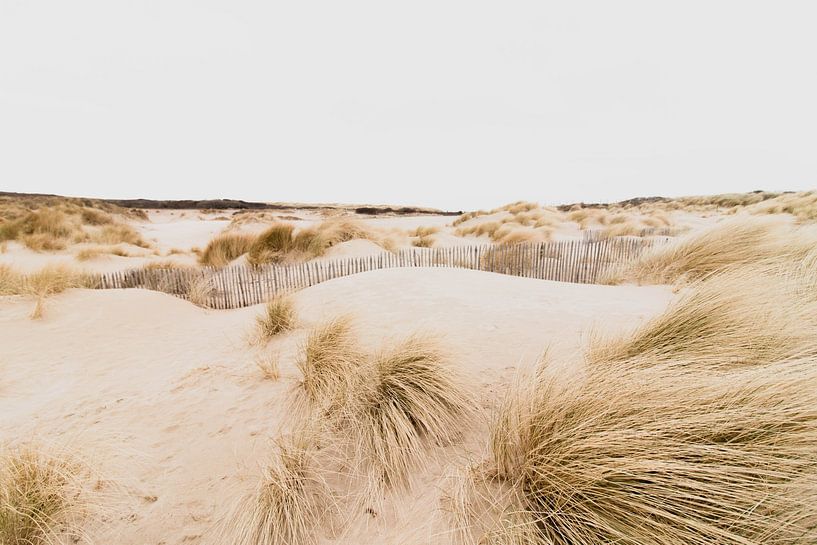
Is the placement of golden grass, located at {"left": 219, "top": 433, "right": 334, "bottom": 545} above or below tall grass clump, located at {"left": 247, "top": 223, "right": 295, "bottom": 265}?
below

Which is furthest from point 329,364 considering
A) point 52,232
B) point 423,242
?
point 52,232

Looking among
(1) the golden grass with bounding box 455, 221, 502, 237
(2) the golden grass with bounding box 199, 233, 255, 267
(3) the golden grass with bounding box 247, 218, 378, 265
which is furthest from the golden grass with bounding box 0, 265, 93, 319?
(1) the golden grass with bounding box 455, 221, 502, 237

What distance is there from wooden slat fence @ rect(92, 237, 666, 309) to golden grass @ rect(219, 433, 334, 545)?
16.4ft

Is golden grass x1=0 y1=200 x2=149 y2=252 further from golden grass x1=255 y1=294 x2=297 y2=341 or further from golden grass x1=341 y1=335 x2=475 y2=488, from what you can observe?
golden grass x1=341 y1=335 x2=475 y2=488

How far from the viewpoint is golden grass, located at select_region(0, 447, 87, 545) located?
1590 mm

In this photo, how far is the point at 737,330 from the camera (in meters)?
2.36

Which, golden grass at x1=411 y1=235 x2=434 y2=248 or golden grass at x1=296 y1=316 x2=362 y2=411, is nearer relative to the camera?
golden grass at x1=296 y1=316 x2=362 y2=411

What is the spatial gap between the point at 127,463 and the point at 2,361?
3.36 meters

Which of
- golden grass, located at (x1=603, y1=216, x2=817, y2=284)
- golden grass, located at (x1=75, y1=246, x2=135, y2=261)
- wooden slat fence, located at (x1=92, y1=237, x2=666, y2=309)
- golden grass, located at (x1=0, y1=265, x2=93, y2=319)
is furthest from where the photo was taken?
golden grass, located at (x1=75, y1=246, x2=135, y2=261)

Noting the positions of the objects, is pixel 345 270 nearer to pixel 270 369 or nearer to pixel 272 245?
pixel 272 245

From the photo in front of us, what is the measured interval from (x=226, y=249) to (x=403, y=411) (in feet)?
33.9

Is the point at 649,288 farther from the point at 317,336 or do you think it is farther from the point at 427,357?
the point at 317,336

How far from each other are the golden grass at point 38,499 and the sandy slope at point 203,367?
16cm

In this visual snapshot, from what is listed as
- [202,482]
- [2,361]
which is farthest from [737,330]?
[2,361]
